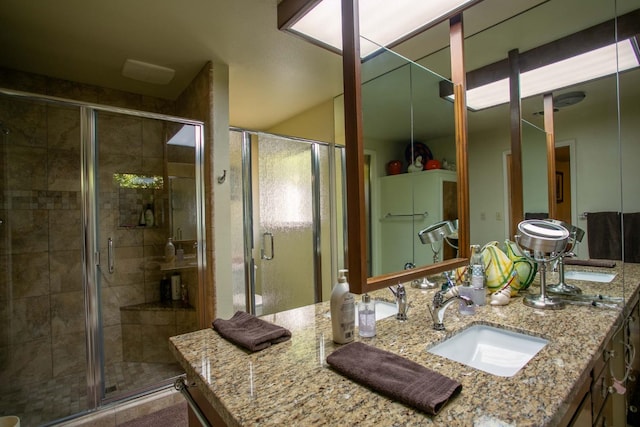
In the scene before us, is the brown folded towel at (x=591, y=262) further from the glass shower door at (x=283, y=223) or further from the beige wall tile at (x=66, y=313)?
the beige wall tile at (x=66, y=313)

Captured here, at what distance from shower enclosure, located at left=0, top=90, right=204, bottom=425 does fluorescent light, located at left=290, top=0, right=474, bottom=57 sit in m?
1.32

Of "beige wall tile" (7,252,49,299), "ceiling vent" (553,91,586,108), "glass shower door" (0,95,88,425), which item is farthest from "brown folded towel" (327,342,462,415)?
"beige wall tile" (7,252,49,299)

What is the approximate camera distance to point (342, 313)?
983 mm

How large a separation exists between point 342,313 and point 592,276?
4.27ft

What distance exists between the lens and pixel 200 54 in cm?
219

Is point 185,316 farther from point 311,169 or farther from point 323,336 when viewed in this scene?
point 323,336

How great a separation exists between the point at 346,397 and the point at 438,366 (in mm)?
290

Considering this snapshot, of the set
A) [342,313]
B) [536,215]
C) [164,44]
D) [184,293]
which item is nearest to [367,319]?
[342,313]

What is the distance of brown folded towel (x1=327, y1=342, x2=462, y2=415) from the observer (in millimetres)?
655

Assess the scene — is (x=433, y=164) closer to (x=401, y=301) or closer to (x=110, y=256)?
(x=401, y=301)

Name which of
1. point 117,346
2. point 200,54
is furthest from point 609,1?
point 117,346

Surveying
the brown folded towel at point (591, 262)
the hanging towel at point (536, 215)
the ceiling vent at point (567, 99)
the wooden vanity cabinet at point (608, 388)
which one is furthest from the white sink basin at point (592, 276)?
the ceiling vent at point (567, 99)

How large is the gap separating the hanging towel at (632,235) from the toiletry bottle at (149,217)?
3.19 m

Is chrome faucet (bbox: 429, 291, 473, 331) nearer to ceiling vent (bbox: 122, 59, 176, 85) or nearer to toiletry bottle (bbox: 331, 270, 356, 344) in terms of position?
toiletry bottle (bbox: 331, 270, 356, 344)
